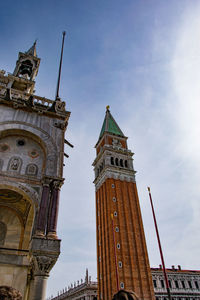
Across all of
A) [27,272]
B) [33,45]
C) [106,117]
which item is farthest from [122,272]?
[106,117]

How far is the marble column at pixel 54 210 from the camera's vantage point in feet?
30.3

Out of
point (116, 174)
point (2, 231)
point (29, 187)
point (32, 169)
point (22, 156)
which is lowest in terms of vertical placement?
point (2, 231)

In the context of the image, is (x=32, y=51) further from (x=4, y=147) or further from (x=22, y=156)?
(x=22, y=156)

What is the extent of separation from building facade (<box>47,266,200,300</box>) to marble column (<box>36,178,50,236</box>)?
4399 centimetres

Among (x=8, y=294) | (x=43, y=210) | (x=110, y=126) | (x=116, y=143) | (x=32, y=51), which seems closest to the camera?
(x=8, y=294)

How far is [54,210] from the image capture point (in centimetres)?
992

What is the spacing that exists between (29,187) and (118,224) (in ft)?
104

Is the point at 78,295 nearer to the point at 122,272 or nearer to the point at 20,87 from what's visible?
the point at 122,272

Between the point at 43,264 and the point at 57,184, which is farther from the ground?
the point at 57,184

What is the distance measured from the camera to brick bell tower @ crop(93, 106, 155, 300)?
34.4 m

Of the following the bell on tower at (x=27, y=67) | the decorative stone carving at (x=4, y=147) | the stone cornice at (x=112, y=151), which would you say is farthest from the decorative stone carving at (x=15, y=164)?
the stone cornice at (x=112, y=151)

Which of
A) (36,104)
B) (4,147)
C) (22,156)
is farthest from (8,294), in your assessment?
(36,104)

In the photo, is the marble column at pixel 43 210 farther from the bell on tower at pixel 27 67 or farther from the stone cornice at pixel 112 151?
the stone cornice at pixel 112 151

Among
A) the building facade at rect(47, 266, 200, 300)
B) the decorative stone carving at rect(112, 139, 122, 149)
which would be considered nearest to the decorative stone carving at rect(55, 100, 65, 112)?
the decorative stone carving at rect(112, 139, 122, 149)
